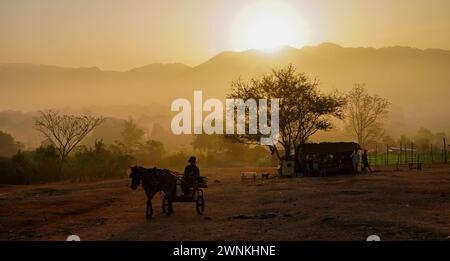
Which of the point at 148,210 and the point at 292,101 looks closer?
the point at 148,210

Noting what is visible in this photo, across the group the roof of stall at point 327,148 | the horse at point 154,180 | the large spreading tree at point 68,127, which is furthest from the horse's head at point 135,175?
the large spreading tree at point 68,127

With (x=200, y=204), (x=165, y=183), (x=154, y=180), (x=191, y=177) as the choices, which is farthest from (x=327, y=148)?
(x=154, y=180)

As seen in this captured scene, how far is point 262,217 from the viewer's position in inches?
742

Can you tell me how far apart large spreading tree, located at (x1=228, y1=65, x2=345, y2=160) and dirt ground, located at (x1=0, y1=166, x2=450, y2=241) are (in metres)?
23.6

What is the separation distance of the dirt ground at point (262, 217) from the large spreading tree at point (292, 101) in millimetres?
23550

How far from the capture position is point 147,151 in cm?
9812

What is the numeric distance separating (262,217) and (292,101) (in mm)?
35435

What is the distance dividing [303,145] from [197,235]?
33081 mm

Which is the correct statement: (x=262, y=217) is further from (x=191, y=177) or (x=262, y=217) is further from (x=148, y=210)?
(x=148, y=210)

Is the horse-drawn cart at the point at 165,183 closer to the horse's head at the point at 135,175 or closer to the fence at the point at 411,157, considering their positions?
the horse's head at the point at 135,175

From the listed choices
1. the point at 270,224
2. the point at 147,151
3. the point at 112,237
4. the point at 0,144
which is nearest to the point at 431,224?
the point at 270,224

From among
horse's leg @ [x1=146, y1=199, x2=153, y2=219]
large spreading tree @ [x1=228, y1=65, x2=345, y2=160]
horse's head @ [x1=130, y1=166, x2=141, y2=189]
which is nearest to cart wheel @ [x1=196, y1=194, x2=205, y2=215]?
horse's leg @ [x1=146, y1=199, x2=153, y2=219]

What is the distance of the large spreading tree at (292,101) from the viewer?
5306 centimetres
